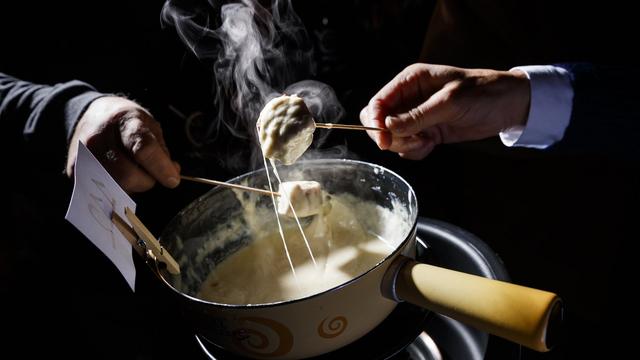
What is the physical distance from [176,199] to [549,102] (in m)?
1.47

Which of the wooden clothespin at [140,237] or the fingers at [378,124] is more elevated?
the fingers at [378,124]

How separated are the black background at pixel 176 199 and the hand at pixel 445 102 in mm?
460

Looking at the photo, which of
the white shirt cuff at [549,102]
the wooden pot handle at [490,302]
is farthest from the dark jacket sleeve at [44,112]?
the white shirt cuff at [549,102]

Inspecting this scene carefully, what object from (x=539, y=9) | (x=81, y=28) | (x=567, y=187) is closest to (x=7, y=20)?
(x=81, y=28)

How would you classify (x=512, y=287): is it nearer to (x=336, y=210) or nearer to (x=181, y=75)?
(x=336, y=210)

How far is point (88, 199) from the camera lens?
82 cm

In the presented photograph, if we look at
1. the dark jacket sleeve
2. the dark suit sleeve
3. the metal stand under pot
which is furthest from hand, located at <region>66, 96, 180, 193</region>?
the dark suit sleeve

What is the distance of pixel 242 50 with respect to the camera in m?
1.73

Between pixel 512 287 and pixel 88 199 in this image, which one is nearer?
pixel 512 287

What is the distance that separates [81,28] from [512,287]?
1846 millimetres

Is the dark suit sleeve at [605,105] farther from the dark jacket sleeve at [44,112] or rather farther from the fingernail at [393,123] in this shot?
the dark jacket sleeve at [44,112]

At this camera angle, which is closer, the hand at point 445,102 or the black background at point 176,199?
the hand at point 445,102

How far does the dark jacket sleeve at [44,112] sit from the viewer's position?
1454 millimetres

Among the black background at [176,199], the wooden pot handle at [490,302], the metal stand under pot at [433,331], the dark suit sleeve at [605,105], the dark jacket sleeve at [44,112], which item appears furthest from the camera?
the black background at [176,199]
